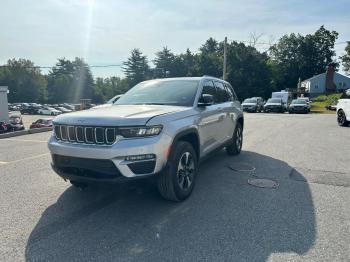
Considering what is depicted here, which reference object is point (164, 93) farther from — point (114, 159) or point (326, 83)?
point (326, 83)

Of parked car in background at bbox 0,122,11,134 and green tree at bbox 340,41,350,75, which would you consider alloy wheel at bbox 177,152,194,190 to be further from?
green tree at bbox 340,41,350,75

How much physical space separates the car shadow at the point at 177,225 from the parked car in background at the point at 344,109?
10.8 meters

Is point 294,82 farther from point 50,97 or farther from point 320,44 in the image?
point 50,97

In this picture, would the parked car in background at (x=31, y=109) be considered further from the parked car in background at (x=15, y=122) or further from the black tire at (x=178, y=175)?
the black tire at (x=178, y=175)

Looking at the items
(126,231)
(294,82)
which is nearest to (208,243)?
(126,231)

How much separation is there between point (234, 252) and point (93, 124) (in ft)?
7.20

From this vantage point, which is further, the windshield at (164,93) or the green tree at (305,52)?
the green tree at (305,52)

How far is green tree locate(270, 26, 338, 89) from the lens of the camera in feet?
261

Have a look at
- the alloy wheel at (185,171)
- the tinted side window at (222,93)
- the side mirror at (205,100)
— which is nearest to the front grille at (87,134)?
the alloy wheel at (185,171)

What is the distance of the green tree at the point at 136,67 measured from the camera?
73.4 m

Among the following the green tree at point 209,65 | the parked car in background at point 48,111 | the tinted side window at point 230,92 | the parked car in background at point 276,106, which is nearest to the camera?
the tinted side window at point 230,92

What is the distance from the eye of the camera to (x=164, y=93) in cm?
530

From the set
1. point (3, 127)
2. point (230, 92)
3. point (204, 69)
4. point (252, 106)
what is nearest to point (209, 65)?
point (204, 69)

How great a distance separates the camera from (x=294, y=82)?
248ft
